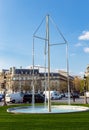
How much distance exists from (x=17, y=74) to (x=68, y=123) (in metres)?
157

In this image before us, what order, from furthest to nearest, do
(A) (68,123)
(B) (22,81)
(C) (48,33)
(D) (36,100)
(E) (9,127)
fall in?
(B) (22,81) < (D) (36,100) < (C) (48,33) < (A) (68,123) < (E) (9,127)

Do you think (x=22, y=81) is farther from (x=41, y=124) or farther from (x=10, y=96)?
(x=41, y=124)

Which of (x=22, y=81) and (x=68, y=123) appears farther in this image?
(x=22, y=81)

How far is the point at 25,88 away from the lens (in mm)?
147375

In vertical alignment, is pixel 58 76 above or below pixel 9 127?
above

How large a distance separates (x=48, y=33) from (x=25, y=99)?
29.0 m

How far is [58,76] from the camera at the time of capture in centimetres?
17588

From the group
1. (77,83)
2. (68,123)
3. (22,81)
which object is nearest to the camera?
(68,123)

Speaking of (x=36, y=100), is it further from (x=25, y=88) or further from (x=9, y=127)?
(x=25, y=88)

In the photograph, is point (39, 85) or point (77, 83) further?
point (39, 85)

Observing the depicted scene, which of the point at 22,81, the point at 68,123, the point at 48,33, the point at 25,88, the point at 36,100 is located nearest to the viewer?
the point at 68,123

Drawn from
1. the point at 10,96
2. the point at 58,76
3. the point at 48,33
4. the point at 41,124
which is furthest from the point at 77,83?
the point at 41,124

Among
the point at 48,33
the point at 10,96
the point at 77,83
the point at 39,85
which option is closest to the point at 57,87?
the point at 39,85

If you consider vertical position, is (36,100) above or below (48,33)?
below
